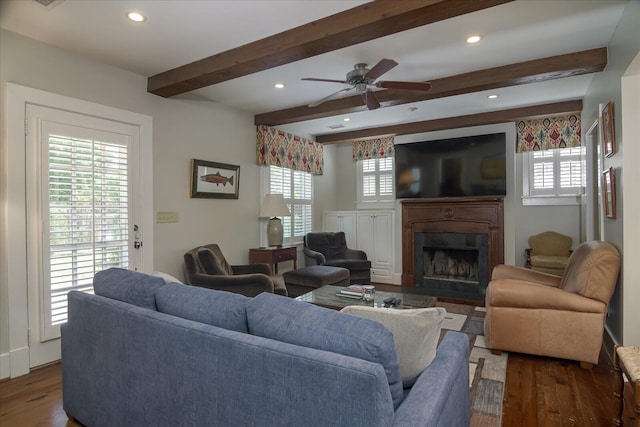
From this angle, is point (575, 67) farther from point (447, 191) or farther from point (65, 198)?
point (65, 198)

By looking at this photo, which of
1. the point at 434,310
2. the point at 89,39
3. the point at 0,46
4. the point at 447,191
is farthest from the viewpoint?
the point at 447,191

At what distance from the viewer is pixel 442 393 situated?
1.21 metres

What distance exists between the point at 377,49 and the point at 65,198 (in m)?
2.91

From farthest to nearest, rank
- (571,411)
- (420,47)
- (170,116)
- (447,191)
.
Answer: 1. (447,191)
2. (170,116)
3. (420,47)
4. (571,411)

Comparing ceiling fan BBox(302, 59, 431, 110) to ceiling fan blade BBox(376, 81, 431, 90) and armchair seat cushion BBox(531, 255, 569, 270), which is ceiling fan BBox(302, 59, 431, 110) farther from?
armchair seat cushion BBox(531, 255, 569, 270)

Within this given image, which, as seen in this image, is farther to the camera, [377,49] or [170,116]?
[170,116]

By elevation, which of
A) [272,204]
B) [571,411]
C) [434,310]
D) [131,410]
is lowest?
[571,411]

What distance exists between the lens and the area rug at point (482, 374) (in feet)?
6.77

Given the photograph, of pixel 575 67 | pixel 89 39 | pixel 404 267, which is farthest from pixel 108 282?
pixel 404 267

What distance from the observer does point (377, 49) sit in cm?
296

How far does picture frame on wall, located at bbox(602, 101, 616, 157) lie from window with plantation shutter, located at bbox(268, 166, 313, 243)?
153 inches

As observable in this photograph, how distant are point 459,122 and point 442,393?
4632mm

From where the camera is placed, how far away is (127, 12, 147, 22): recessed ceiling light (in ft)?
7.74

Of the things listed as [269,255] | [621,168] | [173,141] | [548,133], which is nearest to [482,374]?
[621,168]
